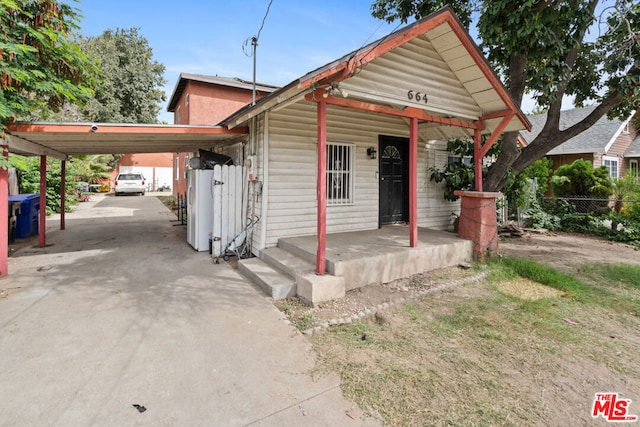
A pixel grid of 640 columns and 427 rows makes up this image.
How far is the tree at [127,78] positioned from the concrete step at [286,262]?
24.5 meters

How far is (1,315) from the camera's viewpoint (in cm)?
350

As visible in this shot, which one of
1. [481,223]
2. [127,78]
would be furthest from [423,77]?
[127,78]

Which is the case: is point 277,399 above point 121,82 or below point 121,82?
below

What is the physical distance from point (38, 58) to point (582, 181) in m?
15.7

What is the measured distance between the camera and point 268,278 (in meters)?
4.53

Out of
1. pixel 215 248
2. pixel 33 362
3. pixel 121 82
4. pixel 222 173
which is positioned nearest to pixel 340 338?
pixel 33 362

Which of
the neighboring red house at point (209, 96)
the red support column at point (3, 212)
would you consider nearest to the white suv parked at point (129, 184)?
the neighboring red house at point (209, 96)

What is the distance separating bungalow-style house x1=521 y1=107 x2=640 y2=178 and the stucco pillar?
435 inches

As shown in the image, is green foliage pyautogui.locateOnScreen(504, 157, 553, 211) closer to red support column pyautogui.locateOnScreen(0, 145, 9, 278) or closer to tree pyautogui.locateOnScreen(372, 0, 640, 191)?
tree pyautogui.locateOnScreen(372, 0, 640, 191)

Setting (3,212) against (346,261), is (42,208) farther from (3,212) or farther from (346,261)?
(346,261)

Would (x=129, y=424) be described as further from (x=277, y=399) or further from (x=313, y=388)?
(x=313, y=388)

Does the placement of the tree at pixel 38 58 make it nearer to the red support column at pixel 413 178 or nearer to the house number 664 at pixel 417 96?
the house number 664 at pixel 417 96

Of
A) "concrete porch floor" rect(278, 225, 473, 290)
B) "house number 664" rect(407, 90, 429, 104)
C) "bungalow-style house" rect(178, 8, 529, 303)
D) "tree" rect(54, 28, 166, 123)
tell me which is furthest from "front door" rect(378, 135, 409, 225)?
"tree" rect(54, 28, 166, 123)

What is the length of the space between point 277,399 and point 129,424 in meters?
0.96
